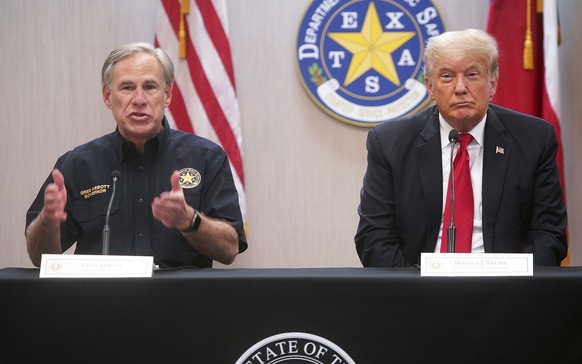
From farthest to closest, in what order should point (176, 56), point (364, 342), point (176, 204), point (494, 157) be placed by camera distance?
point (176, 56) < point (494, 157) < point (176, 204) < point (364, 342)

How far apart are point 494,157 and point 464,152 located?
11 centimetres

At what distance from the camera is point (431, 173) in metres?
2.82

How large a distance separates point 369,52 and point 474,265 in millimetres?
2557

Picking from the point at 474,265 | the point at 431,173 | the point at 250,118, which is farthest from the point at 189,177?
the point at 250,118

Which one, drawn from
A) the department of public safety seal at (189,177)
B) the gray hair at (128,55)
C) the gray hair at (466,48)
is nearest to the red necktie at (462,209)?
the gray hair at (466,48)

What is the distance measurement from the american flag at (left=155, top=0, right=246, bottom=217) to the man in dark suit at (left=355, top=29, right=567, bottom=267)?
149 cm

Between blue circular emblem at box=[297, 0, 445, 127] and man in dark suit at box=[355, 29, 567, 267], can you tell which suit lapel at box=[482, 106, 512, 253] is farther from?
blue circular emblem at box=[297, 0, 445, 127]

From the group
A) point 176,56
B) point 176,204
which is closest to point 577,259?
point 176,56

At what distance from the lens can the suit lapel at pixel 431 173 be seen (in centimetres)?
277

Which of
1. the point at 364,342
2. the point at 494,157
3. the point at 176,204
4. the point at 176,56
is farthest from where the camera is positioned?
the point at 176,56

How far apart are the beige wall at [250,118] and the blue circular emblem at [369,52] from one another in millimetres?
112

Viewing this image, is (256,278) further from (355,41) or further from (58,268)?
(355,41)

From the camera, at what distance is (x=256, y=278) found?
6.38ft

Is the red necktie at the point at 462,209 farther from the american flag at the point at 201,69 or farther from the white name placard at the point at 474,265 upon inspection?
the american flag at the point at 201,69
